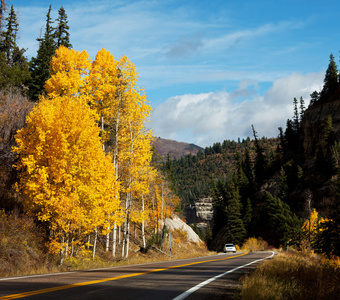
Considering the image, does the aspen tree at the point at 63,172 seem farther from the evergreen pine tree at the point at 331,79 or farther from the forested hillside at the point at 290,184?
the evergreen pine tree at the point at 331,79

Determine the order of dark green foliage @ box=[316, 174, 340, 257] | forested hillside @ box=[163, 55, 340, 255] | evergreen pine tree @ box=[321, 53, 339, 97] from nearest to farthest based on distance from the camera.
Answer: dark green foliage @ box=[316, 174, 340, 257], forested hillside @ box=[163, 55, 340, 255], evergreen pine tree @ box=[321, 53, 339, 97]

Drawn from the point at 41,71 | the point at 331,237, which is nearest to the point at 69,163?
the point at 331,237

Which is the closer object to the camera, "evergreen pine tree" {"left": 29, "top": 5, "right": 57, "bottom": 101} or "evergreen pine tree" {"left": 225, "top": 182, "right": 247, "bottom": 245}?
"evergreen pine tree" {"left": 29, "top": 5, "right": 57, "bottom": 101}

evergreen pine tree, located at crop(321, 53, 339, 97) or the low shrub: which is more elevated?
evergreen pine tree, located at crop(321, 53, 339, 97)

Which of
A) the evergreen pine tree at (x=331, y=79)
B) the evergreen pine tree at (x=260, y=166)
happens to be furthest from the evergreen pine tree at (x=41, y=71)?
the evergreen pine tree at (x=331, y=79)

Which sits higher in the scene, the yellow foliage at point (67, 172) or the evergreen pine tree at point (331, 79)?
the evergreen pine tree at point (331, 79)

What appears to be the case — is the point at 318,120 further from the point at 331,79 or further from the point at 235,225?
the point at 235,225

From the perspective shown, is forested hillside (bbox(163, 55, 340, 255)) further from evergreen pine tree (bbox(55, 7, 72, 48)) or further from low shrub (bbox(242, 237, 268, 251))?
evergreen pine tree (bbox(55, 7, 72, 48))

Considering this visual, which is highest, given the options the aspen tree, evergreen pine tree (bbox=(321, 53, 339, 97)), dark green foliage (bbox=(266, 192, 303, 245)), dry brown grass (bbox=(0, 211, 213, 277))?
evergreen pine tree (bbox=(321, 53, 339, 97))

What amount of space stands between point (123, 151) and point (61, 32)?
116 feet

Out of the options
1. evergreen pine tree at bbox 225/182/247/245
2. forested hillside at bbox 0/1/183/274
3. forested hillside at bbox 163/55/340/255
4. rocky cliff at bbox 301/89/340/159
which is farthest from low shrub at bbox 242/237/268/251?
forested hillside at bbox 0/1/183/274

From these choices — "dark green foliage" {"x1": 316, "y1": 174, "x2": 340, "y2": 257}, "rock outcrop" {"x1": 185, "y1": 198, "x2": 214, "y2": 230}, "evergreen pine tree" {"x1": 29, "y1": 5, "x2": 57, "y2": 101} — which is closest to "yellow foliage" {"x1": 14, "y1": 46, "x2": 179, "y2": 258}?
"dark green foliage" {"x1": 316, "y1": 174, "x2": 340, "y2": 257}

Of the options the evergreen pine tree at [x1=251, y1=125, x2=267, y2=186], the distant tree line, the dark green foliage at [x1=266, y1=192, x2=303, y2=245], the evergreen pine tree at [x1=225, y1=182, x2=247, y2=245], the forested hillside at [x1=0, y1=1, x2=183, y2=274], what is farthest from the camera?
the evergreen pine tree at [x1=251, y1=125, x2=267, y2=186]

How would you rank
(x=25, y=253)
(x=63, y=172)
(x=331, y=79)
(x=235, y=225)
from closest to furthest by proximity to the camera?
(x=25, y=253) → (x=63, y=172) → (x=235, y=225) → (x=331, y=79)
